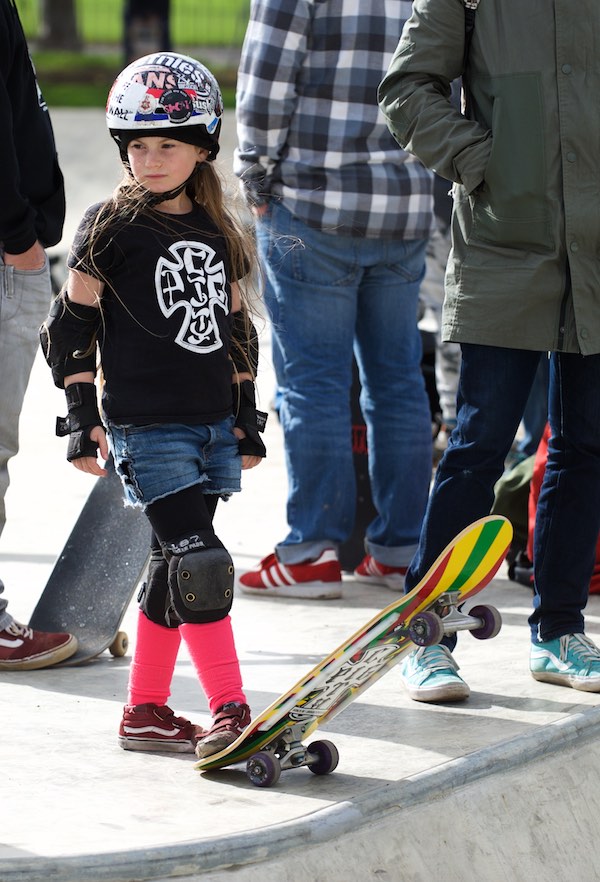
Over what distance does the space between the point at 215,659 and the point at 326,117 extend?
2.21m

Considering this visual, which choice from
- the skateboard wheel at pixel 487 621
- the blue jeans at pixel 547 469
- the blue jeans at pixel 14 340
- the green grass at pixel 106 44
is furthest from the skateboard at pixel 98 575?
the green grass at pixel 106 44

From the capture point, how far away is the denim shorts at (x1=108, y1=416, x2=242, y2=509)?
10.6 ft

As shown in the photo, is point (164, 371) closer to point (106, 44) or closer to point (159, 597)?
point (159, 597)

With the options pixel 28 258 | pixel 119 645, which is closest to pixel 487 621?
pixel 119 645

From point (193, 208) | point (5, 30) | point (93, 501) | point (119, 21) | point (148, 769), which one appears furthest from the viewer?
point (119, 21)

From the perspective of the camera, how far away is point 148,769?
10.5 ft

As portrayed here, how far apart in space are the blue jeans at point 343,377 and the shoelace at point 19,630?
116 centimetres

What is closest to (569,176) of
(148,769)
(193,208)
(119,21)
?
(193,208)

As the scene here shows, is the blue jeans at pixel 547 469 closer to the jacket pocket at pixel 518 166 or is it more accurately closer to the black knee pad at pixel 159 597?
the jacket pocket at pixel 518 166

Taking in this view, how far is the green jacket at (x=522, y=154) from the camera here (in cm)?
348

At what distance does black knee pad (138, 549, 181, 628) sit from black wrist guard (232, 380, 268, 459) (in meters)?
0.34

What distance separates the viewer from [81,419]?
3.30 metres

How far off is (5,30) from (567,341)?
5.77 feet

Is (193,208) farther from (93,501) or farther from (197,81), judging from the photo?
(93,501)
